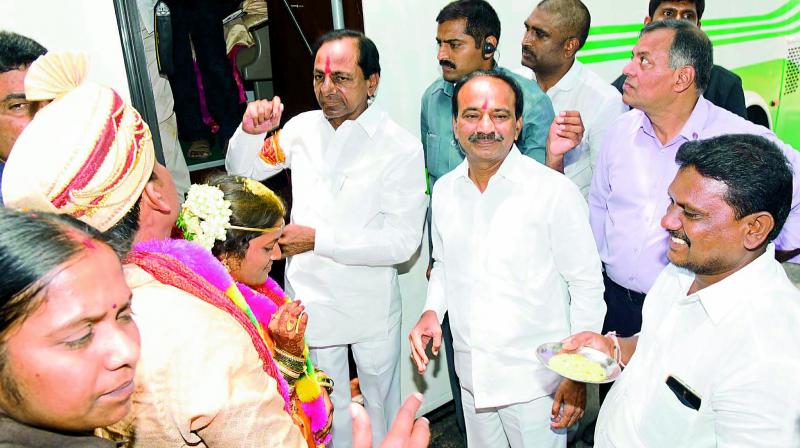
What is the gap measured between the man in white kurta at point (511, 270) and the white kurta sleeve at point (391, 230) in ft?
1.14

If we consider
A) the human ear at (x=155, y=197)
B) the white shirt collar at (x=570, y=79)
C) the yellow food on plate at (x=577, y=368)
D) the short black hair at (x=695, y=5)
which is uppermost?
the short black hair at (x=695, y=5)

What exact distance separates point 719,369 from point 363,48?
78.6 inches

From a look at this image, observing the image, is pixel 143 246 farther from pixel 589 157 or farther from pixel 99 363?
pixel 589 157

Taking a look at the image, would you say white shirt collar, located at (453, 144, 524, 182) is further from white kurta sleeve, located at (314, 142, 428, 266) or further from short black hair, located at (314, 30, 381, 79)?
short black hair, located at (314, 30, 381, 79)

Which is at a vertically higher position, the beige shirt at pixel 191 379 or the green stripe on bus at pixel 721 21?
the green stripe on bus at pixel 721 21

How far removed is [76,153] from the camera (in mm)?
1134

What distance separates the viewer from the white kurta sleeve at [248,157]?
272 cm

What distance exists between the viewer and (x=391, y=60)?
2.88 metres

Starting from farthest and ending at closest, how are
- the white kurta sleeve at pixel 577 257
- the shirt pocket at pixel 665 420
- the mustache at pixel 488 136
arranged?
1. the mustache at pixel 488 136
2. the white kurta sleeve at pixel 577 257
3. the shirt pocket at pixel 665 420

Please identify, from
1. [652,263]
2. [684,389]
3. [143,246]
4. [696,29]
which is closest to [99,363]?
[143,246]

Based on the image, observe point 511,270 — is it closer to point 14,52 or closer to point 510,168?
point 510,168

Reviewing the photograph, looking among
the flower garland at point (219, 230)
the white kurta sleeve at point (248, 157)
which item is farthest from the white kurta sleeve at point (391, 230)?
the flower garland at point (219, 230)

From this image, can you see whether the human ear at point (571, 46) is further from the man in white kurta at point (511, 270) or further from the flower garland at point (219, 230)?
the flower garland at point (219, 230)

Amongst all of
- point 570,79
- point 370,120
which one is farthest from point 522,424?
point 570,79
